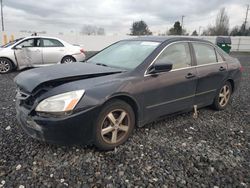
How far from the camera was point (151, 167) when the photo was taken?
2750 mm

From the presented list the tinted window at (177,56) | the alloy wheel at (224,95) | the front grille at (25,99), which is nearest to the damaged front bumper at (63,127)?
the front grille at (25,99)

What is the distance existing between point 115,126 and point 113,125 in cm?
4

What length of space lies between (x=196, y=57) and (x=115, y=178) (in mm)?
2668

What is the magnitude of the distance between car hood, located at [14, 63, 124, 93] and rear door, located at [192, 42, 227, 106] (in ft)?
5.50

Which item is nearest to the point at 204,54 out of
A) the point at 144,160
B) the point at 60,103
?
the point at 144,160

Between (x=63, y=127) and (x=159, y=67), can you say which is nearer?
(x=63, y=127)

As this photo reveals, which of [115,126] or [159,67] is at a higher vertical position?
[159,67]

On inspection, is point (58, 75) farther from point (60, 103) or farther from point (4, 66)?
point (4, 66)

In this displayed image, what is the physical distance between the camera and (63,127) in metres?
2.64

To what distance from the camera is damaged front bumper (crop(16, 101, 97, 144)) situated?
263 cm

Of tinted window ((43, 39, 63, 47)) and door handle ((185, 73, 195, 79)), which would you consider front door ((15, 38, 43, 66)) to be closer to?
tinted window ((43, 39, 63, 47))

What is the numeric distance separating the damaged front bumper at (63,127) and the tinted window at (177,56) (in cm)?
148

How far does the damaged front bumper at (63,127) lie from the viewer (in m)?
2.63

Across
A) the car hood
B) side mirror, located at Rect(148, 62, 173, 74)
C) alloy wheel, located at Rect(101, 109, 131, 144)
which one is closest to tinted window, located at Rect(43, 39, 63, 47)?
the car hood
